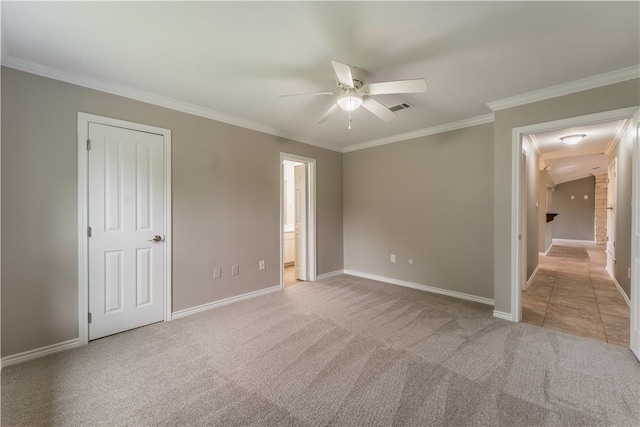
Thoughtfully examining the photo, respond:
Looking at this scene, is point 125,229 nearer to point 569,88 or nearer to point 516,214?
point 516,214

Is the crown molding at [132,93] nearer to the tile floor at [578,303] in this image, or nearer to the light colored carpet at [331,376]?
the light colored carpet at [331,376]

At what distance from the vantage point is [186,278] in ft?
10.3

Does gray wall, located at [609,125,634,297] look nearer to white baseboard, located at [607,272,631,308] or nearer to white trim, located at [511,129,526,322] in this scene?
white baseboard, located at [607,272,631,308]

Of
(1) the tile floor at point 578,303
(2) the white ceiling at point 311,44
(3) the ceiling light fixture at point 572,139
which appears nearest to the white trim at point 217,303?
(2) the white ceiling at point 311,44

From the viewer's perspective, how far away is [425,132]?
405 centimetres

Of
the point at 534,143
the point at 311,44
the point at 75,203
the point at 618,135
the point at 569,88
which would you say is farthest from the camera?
the point at 534,143

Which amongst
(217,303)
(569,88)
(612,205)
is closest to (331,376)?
(217,303)

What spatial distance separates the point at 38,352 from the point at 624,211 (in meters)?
6.83

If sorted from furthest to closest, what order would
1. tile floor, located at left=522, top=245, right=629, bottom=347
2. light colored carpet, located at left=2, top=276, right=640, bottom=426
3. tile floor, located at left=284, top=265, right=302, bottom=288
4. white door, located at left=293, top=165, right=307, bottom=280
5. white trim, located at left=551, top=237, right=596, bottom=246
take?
white trim, located at left=551, top=237, right=596, bottom=246, white door, located at left=293, top=165, right=307, bottom=280, tile floor, located at left=284, top=265, right=302, bottom=288, tile floor, located at left=522, top=245, right=629, bottom=347, light colored carpet, located at left=2, top=276, right=640, bottom=426

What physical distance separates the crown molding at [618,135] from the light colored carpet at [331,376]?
8.93 ft

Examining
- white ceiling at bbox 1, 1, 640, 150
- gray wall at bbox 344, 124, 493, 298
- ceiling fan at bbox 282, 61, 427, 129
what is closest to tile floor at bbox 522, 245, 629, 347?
gray wall at bbox 344, 124, 493, 298

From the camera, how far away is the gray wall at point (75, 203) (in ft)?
7.15

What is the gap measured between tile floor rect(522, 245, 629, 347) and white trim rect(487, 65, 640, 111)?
7.88ft

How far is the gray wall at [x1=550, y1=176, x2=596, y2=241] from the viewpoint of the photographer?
9855 millimetres
